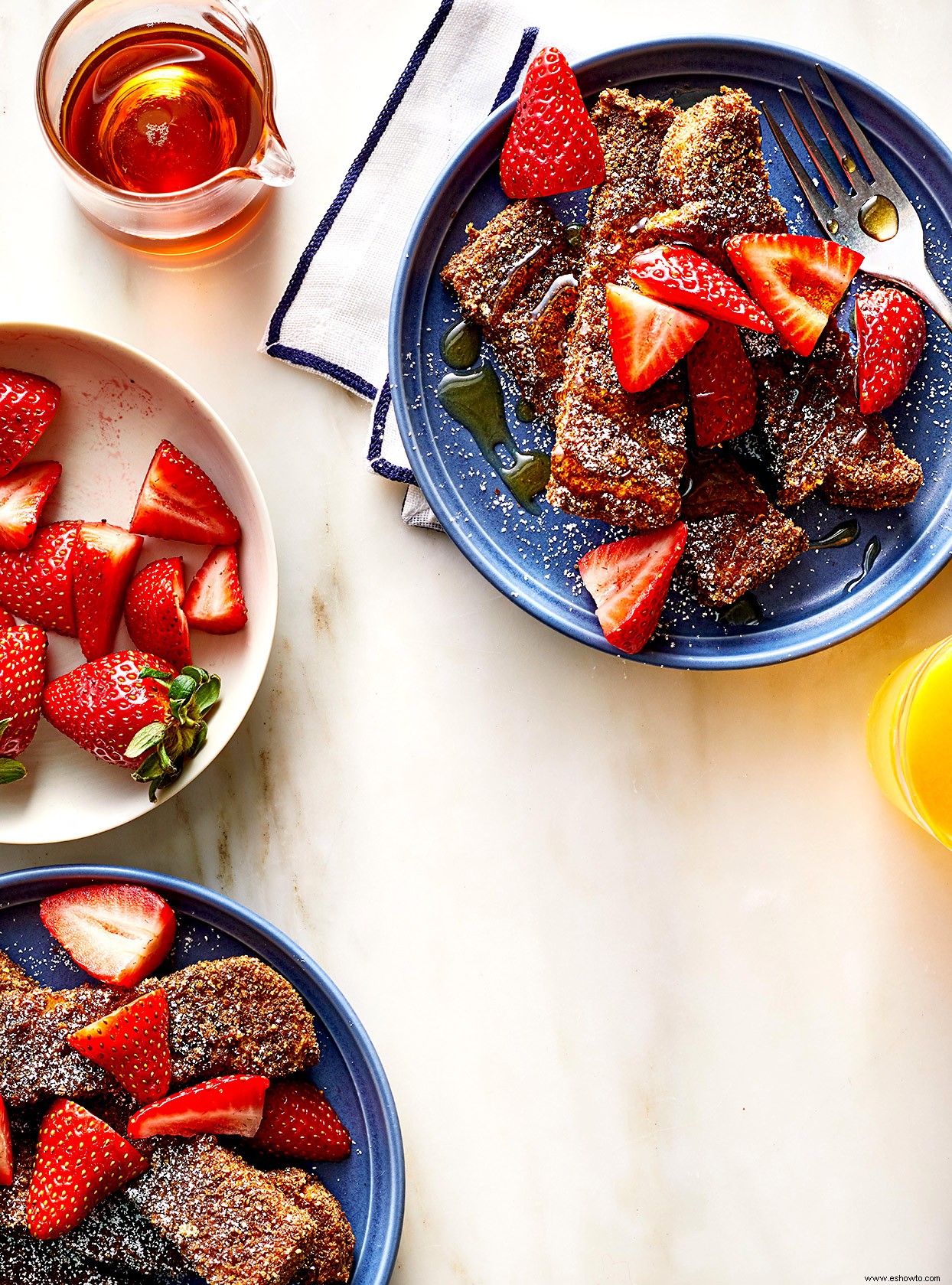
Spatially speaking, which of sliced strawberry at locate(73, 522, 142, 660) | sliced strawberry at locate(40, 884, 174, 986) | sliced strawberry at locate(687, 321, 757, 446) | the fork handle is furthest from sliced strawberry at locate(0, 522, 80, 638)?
the fork handle

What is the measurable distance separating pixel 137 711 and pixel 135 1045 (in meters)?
0.48

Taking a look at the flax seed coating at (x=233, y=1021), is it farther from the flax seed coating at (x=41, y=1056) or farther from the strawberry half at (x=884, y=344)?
the strawberry half at (x=884, y=344)

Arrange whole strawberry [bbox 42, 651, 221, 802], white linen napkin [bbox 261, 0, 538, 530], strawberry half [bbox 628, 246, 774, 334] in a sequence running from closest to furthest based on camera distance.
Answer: strawberry half [bbox 628, 246, 774, 334], whole strawberry [bbox 42, 651, 221, 802], white linen napkin [bbox 261, 0, 538, 530]

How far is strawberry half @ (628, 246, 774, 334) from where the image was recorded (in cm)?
140

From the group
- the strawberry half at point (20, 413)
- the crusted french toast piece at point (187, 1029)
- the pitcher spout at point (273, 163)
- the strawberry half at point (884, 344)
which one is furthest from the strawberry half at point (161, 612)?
the strawberry half at point (884, 344)

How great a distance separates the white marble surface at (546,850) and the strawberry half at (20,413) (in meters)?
0.20

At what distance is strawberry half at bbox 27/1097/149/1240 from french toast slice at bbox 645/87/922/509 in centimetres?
137

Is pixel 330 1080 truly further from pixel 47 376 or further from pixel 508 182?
pixel 508 182

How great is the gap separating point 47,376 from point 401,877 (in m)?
0.99

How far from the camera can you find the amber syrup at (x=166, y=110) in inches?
62.3

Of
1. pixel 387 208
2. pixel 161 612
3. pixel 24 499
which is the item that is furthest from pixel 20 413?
pixel 387 208

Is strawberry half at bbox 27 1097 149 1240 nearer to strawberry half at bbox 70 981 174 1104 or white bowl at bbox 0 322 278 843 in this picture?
strawberry half at bbox 70 981 174 1104

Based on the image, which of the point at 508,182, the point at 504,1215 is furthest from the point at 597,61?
the point at 504,1215

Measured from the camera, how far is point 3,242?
168 cm
